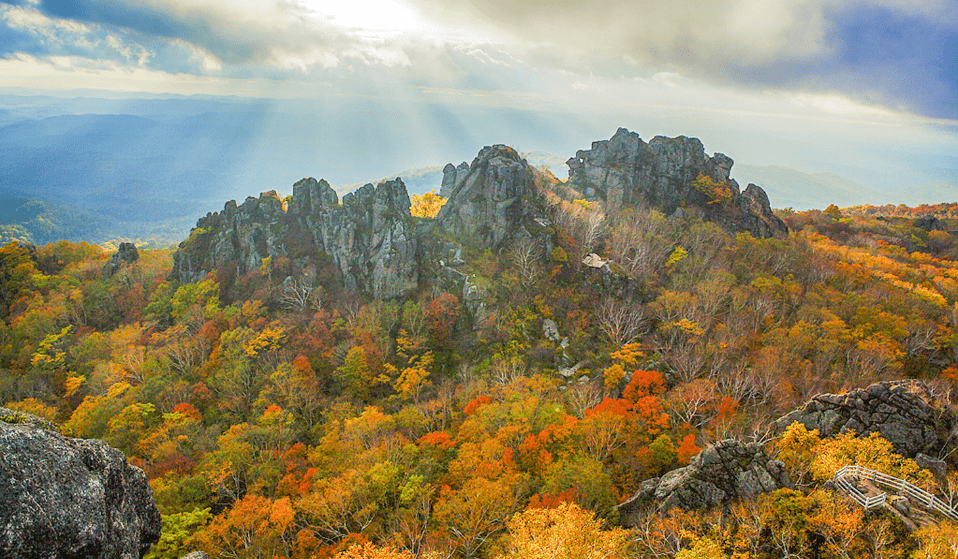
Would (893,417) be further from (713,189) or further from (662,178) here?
(662,178)

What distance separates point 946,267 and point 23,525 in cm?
11751

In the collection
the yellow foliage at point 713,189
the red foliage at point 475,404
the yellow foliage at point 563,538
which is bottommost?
the red foliage at point 475,404

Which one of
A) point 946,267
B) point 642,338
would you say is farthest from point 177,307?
point 946,267

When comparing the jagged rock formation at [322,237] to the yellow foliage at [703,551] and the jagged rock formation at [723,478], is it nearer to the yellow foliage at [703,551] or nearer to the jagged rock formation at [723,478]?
the jagged rock formation at [723,478]

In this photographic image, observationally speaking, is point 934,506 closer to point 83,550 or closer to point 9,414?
point 83,550

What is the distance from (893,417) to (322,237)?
7978 centimetres

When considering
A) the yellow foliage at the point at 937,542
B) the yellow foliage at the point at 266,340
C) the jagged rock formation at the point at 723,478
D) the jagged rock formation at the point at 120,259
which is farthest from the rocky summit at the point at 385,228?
the yellow foliage at the point at 937,542

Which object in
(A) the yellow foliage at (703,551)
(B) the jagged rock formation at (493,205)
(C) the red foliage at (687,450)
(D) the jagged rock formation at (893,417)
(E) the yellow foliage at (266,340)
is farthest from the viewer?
(B) the jagged rock formation at (493,205)

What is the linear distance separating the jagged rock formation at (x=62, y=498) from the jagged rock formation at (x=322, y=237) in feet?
172

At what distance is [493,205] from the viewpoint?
7062 cm

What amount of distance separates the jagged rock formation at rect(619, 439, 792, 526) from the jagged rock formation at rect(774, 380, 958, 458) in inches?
349

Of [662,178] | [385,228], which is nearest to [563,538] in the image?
[385,228]

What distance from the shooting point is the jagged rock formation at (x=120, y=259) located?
78625mm

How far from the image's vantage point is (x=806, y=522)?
20172 mm
